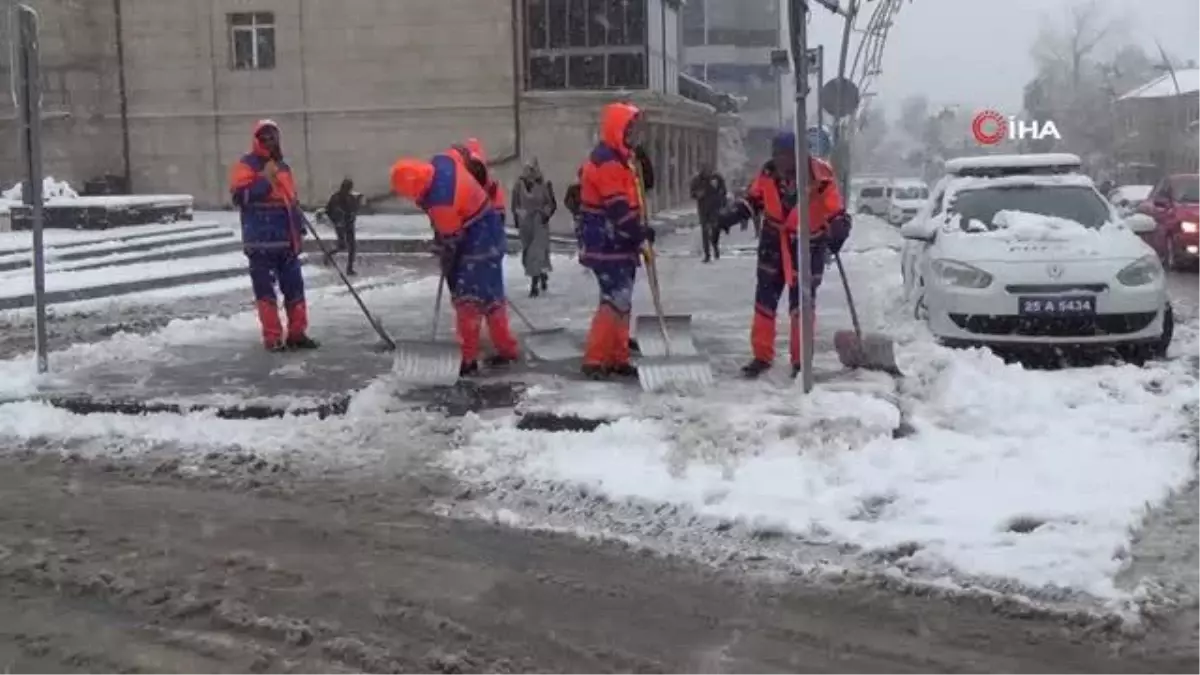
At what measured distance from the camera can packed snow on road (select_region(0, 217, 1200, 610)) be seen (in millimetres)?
5703

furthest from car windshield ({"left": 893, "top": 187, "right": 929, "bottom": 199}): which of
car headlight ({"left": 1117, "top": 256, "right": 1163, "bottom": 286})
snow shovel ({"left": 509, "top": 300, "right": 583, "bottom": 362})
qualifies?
snow shovel ({"left": 509, "top": 300, "right": 583, "bottom": 362})

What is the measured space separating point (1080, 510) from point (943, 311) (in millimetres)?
4254

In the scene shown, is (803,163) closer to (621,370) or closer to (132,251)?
(621,370)

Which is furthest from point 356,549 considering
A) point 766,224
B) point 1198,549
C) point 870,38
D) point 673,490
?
point 870,38

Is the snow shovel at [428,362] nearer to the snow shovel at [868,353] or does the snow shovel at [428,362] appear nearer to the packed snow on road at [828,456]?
the packed snow on road at [828,456]

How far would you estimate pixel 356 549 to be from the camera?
5.93 meters

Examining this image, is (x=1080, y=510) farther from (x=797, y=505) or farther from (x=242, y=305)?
(x=242, y=305)

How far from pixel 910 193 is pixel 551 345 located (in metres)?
35.6

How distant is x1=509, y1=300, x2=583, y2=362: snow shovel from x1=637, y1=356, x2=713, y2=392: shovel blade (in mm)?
1497

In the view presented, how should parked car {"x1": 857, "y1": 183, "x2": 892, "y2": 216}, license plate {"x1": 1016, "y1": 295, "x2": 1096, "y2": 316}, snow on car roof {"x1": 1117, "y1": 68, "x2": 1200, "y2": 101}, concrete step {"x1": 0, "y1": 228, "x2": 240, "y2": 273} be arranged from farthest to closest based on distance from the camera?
snow on car roof {"x1": 1117, "y1": 68, "x2": 1200, "y2": 101} < parked car {"x1": 857, "y1": 183, "x2": 892, "y2": 216} < concrete step {"x1": 0, "y1": 228, "x2": 240, "y2": 273} < license plate {"x1": 1016, "y1": 295, "x2": 1096, "y2": 316}

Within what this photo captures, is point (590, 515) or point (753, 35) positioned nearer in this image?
point (590, 515)

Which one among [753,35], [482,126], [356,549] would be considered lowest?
[356,549]

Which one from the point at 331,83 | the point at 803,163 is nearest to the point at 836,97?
the point at 803,163

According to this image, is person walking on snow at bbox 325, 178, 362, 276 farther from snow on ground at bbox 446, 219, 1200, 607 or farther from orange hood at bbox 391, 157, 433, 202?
snow on ground at bbox 446, 219, 1200, 607
